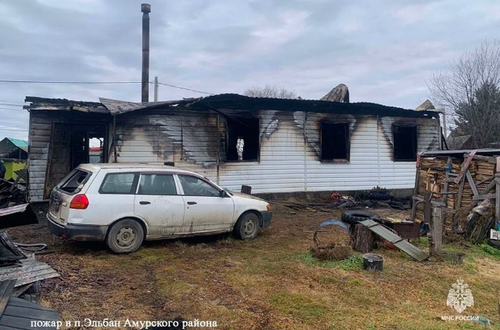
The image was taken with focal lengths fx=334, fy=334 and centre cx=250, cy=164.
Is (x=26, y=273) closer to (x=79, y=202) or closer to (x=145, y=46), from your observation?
(x=79, y=202)

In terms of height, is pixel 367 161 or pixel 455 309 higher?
pixel 367 161

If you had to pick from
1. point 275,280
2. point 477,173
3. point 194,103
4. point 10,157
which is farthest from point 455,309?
point 10,157

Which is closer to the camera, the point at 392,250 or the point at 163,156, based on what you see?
the point at 392,250

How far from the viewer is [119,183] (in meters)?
5.66

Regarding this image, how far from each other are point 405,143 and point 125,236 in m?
13.2

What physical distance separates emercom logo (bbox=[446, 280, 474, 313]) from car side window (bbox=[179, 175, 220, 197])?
13.3 feet

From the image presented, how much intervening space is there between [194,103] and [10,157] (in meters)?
11.9

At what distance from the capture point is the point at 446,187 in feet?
26.3

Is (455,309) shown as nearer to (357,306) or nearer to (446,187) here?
(357,306)

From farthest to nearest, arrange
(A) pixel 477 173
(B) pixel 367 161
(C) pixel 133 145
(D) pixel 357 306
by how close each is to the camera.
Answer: (B) pixel 367 161
(C) pixel 133 145
(A) pixel 477 173
(D) pixel 357 306

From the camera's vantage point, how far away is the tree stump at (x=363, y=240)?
19.6 ft

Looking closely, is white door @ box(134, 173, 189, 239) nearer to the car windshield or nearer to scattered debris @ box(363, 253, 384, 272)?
the car windshield

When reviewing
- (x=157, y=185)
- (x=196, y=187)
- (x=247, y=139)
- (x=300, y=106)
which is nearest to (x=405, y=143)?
(x=300, y=106)

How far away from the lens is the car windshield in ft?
17.9
